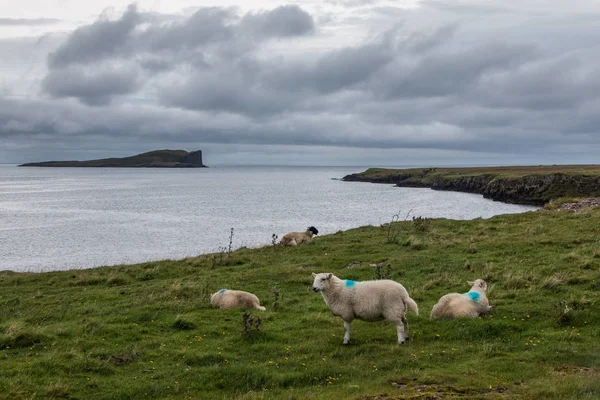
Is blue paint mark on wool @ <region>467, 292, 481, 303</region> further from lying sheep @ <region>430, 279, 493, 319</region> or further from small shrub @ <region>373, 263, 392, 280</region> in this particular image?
small shrub @ <region>373, 263, 392, 280</region>

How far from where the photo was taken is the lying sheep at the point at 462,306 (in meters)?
13.9

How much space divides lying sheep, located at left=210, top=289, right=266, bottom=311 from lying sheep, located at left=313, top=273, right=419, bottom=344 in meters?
4.55

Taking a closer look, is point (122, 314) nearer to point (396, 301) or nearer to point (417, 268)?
point (396, 301)

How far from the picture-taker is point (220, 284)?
22.5m

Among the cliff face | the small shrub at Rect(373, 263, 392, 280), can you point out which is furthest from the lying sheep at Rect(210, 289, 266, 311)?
the cliff face

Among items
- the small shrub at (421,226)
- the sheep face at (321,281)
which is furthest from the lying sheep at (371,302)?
the small shrub at (421,226)

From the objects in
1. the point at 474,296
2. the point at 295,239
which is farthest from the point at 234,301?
the point at 295,239

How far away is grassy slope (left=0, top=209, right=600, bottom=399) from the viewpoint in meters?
9.81

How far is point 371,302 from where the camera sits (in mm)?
12594

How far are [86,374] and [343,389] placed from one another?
564 cm

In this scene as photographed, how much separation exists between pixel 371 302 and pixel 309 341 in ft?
6.42

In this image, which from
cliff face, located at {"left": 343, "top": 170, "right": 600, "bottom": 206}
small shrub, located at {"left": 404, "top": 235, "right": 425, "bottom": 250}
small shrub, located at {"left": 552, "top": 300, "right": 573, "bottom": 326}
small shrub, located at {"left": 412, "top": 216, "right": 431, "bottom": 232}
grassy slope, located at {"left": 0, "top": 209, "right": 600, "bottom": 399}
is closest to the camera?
grassy slope, located at {"left": 0, "top": 209, "right": 600, "bottom": 399}

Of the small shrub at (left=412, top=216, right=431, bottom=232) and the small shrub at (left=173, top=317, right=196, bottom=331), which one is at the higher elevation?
the small shrub at (left=412, top=216, right=431, bottom=232)

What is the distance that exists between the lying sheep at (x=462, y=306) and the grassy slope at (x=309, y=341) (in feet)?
1.26
